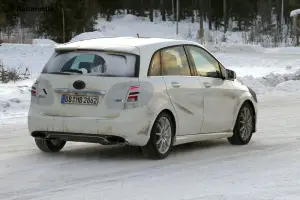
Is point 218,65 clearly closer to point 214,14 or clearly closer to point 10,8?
point 10,8

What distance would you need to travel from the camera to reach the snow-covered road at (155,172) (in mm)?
7516

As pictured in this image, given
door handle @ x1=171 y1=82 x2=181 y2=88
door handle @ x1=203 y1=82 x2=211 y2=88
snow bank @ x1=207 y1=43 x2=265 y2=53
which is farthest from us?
snow bank @ x1=207 y1=43 x2=265 y2=53

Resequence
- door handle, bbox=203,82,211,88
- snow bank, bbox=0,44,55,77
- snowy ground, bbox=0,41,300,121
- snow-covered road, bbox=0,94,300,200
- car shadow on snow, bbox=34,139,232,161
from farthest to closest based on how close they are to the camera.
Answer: snow bank, bbox=0,44,55,77, snowy ground, bbox=0,41,300,121, door handle, bbox=203,82,211,88, car shadow on snow, bbox=34,139,232,161, snow-covered road, bbox=0,94,300,200

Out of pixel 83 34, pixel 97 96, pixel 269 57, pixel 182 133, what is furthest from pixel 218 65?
pixel 83 34

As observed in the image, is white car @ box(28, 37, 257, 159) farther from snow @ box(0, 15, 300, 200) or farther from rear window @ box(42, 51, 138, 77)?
snow @ box(0, 15, 300, 200)

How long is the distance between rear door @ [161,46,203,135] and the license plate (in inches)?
38.4

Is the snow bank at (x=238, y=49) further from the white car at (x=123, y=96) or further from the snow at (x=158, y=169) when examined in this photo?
the white car at (x=123, y=96)

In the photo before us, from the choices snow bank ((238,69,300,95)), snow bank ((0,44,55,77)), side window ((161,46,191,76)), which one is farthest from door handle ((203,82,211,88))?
snow bank ((0,44,55,77))

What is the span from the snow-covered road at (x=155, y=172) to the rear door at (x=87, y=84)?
0.64m

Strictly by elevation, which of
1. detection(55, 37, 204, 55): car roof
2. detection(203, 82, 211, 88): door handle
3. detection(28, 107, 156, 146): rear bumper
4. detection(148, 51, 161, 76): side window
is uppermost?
detection(55, 37, 204, 55): car roof

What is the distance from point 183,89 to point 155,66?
1.75 feet

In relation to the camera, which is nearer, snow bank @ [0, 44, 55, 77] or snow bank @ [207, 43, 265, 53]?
snow bank @ [0, 44, 55, 77]

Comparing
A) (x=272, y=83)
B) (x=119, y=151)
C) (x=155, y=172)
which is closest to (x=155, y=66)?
(x=119, y=151)

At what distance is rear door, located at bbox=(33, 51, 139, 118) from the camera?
924cm
